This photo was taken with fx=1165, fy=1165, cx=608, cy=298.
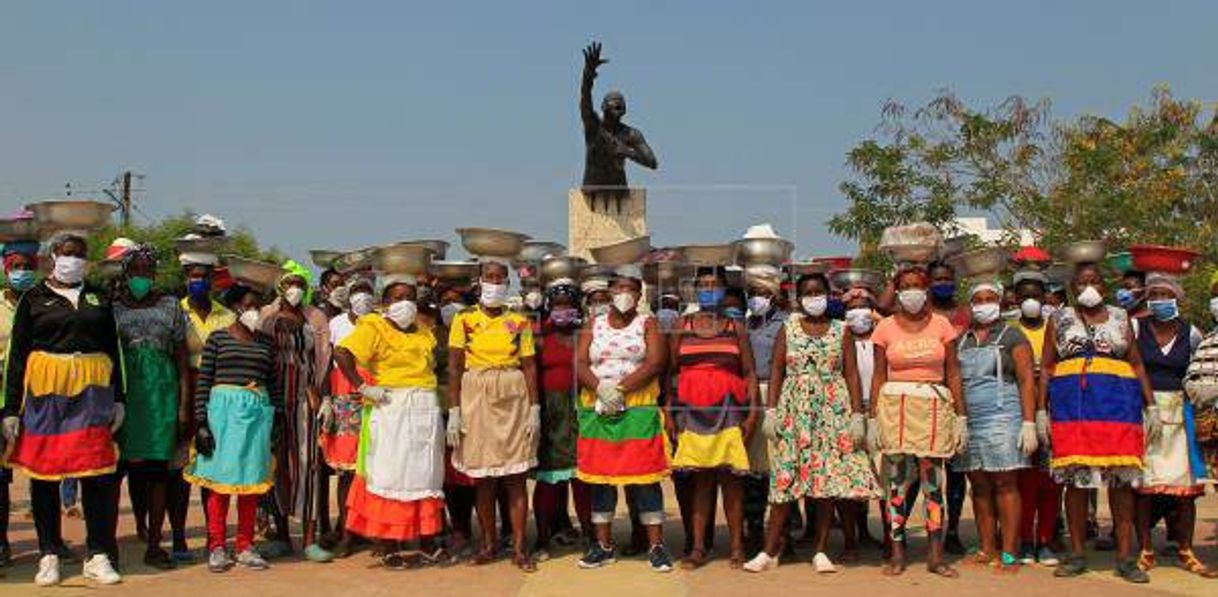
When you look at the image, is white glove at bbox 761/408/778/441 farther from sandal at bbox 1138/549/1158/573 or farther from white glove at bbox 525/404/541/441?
sandal at bbox 1138/549/1158/573

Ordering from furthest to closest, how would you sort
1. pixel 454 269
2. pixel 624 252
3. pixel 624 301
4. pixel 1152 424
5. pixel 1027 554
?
pixel 454 269
pixel 624 252
pixel 1027 554
pixel 624 301
pixel 1152 424

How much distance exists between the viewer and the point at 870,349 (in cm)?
731

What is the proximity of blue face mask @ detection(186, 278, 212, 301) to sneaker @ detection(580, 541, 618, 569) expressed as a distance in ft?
9.48

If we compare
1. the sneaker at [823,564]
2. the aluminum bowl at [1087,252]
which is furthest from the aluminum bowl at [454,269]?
the aluminum bowl at [1087,252]

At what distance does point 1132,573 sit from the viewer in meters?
6.66

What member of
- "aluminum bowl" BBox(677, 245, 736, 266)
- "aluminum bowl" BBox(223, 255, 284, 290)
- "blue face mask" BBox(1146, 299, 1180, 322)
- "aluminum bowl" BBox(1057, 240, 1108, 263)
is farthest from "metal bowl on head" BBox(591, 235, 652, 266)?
"blue face mask" BBox(1146, 299, 1180, 322)

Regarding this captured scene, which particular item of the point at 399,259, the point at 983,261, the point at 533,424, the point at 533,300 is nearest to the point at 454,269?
the point at 533,300

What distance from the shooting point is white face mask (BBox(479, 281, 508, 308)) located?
22.9 feet

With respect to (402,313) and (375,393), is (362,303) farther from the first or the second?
(375,393)

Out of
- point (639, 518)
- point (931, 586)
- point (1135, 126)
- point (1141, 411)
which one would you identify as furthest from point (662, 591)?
point (1135, 126)

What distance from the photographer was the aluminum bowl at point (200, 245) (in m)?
7.49

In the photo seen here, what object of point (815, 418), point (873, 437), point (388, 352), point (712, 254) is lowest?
point (873, 437)

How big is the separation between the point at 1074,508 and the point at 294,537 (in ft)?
16.9

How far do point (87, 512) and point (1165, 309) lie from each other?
6392 mm
